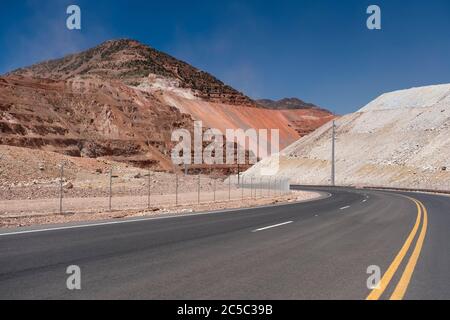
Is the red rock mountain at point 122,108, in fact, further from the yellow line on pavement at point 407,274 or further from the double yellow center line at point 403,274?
the yellow line on pavement at point 407,274

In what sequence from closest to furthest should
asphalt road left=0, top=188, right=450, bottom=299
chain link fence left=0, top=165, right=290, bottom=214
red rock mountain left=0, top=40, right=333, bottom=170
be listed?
asphalt road left=0, top=188, right=450, bottom=299
chain link fence left=0, top=165, right=290, bottom=214
red rock mountain left=0, top=40, right=333, bottom=170

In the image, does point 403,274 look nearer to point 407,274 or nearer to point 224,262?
point 407,274

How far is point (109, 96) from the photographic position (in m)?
88.2

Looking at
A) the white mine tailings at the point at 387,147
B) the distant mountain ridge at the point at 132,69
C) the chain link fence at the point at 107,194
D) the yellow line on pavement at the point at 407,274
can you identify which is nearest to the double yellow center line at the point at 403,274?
the yellow line on pavement at the point at 407,274

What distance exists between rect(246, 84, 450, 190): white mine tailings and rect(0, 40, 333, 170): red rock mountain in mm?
24565

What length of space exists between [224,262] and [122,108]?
83.4 metres

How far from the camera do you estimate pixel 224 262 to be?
8406 mm

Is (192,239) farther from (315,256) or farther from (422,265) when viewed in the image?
(422,265)

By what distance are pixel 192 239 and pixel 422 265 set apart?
5.37 metres

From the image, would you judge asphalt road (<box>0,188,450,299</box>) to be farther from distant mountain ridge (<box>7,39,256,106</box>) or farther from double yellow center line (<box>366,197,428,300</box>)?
distant mountain ridge (<box>7,39,256,106</box>)

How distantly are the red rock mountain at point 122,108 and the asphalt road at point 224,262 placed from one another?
5619 cm

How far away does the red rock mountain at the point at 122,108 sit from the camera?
6956 centimetres

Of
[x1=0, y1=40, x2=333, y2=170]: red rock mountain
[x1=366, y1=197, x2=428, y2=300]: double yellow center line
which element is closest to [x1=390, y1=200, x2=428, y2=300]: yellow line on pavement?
[x1=366, y1=197, x2=428, y2=300]: double yellow center line

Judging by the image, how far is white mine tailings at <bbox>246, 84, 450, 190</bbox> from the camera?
69188 mm
